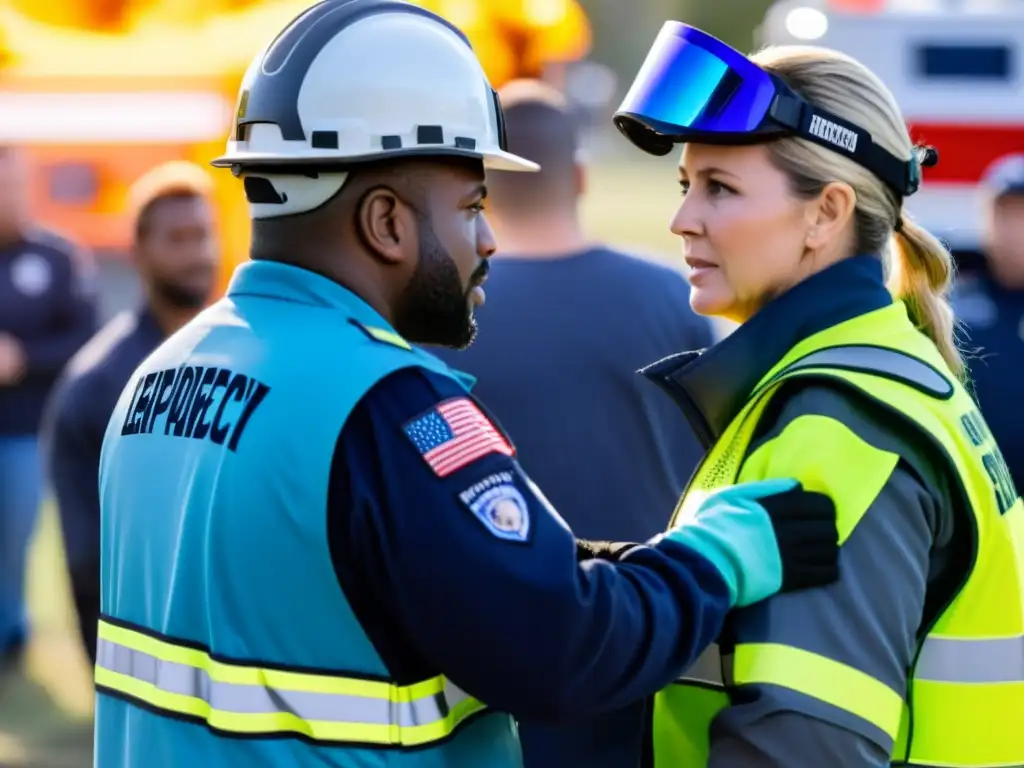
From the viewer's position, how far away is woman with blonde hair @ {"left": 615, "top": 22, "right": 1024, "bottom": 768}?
91.7 inches

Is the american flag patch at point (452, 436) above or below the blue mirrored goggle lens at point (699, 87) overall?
below

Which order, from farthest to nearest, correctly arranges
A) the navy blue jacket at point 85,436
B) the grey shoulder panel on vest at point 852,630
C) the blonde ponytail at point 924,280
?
the navy blue jacket at point 85,436 → the blonde ponytail at point 924,280 → the grey shoulder panel on vest at point 852,630

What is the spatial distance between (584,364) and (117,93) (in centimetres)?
536

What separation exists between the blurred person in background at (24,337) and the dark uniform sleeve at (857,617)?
16.9 ft

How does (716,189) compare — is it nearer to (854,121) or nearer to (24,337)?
(854,121)

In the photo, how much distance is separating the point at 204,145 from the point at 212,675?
6.37 metres

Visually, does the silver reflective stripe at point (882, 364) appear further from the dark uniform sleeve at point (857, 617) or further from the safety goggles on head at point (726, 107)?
the safety goggles on head at point (726, 107)

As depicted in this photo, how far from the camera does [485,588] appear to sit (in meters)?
2.19

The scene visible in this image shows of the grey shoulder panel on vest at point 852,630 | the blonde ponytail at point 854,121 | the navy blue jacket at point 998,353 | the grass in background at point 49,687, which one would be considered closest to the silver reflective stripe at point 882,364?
the grey shoulder panel on vest at point 852,630

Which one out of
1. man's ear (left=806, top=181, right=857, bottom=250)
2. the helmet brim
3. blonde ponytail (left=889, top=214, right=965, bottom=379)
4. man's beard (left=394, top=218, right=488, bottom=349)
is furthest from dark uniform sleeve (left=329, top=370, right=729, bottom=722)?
blonde ponytail (left=889, top=214, right=965, bottom=379)

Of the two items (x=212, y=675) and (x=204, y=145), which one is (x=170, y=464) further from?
(x=204, y=145)

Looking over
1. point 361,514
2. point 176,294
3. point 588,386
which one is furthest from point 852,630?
point 176,294

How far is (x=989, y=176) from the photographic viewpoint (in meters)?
7.02

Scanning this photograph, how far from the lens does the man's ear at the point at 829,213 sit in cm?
264
